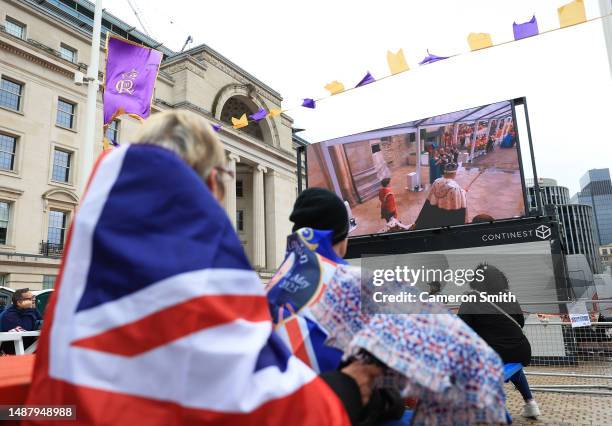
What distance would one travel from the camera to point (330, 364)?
1.52m

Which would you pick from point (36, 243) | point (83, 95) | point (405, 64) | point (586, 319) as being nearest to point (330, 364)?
point (405, 64)

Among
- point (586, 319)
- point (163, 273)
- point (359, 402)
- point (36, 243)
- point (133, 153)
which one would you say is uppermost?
point (36, 243)

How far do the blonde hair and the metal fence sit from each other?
8104mm

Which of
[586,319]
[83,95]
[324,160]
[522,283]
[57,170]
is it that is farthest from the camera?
[83,95]

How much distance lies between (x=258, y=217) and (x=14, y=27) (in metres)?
22.1

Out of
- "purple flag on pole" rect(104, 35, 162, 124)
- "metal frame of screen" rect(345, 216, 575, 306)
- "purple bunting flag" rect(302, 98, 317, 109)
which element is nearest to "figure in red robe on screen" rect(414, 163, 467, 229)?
"metal frame of screen" rect(345, 216, 575, 306)

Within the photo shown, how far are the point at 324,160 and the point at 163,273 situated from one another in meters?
17.5

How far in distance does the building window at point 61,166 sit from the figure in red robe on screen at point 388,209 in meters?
19.2

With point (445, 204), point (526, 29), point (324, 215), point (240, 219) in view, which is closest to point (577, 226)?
point (240, 219)

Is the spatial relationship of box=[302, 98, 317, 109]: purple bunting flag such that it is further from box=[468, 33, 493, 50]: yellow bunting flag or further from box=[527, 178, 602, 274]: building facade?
box=[527, 178, 602, 274]: building facade

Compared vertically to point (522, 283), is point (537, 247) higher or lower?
higher

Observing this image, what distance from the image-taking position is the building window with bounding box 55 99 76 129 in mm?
25422

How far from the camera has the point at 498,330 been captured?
17.7 ft

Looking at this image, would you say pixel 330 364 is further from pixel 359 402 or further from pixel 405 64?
pixel 405 64
